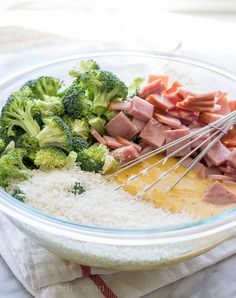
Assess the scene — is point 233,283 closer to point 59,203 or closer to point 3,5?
point 59,203

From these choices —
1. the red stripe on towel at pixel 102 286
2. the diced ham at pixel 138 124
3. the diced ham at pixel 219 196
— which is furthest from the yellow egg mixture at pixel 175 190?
the red stripe on towel at pixel 102 286

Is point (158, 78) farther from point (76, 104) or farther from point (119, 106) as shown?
point (76, 104)

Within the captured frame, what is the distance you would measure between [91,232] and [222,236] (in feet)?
1.02

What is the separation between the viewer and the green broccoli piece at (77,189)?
4.23 ft

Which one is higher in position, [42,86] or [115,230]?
[42,86]

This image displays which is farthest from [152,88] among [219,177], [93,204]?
[93,204]

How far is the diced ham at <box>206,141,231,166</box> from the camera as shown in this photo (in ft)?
4.65

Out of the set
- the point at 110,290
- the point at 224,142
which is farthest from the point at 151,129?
the point at 110,290

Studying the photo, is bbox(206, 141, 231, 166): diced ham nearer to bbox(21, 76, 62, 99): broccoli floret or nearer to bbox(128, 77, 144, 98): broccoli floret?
bbox(128, 77, 144, 98): broccoli floret

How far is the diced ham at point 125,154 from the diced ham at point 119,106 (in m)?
0.15

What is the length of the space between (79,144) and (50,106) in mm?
138

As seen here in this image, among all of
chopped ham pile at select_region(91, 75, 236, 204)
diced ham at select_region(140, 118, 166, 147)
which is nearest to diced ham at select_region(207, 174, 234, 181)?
chopped ham pile at select_region(91, 75, 236, 204)

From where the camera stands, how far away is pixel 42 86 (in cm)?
158

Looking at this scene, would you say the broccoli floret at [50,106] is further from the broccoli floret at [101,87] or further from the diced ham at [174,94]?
the diced ham at [174,94]
